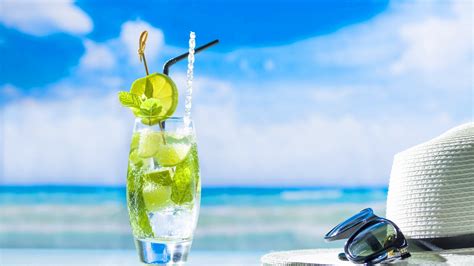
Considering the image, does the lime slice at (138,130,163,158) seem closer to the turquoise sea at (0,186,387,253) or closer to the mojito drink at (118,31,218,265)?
the mojito drink at (118,31,218,265)

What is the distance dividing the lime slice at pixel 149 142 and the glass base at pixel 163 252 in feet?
0.48

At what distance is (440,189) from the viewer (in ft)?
5.63

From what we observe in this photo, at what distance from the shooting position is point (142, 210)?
4.07 ft

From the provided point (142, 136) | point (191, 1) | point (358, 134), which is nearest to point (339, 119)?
point (358, 134)

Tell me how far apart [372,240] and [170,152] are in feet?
1.42

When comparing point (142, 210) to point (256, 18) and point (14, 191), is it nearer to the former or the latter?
point (14, 191)

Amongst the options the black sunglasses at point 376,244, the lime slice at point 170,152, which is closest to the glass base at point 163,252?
the lime slice at point 170,152

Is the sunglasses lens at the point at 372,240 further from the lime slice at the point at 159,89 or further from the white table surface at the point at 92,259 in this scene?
the white table surface at the point at 92,259

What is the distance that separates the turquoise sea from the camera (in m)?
6.82

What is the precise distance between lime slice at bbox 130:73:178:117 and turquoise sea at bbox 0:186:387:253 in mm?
5382

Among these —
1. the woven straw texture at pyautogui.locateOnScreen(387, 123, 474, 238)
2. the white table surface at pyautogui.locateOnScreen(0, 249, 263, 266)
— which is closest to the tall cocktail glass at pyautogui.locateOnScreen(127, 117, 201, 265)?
the woven straw texture at pyautogui.locateOnScreen(387, 123, 474, 238)

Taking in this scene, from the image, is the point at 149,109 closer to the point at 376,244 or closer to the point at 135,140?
the point at 135,140

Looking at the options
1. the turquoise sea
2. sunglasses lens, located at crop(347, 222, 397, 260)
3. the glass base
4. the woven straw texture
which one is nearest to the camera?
the glass base

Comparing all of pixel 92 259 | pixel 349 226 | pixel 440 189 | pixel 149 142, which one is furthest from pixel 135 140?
pixel 92 259
